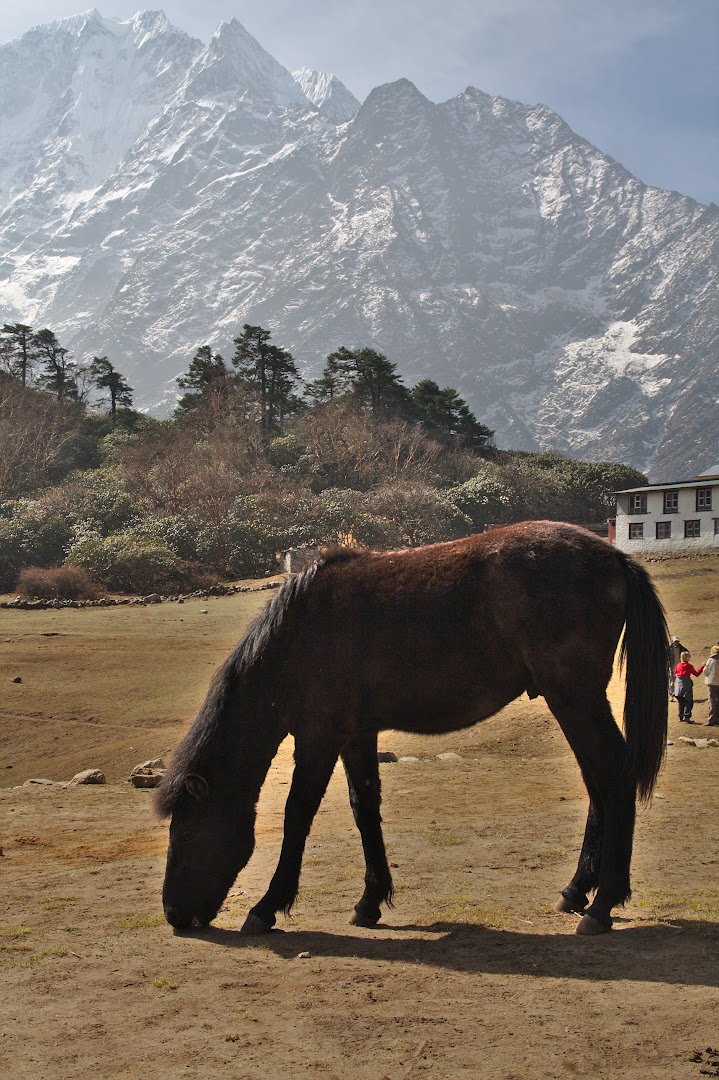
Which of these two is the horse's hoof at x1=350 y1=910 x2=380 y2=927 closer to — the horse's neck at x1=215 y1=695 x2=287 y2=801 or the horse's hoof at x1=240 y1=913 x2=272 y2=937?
the horse's hoof at x1=240 y1=913 x2=272 y2=937

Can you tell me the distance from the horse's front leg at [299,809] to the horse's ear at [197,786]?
57 cm

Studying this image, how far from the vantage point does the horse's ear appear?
21.5 feet

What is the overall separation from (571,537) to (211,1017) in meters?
3.54

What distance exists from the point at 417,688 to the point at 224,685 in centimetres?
133

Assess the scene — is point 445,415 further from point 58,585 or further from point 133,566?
point 58,585

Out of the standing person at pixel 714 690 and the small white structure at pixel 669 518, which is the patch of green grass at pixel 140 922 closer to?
the standing person at pixel 714 690

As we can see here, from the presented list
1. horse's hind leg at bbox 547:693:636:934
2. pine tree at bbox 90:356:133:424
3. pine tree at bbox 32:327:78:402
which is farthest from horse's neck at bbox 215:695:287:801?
pine tree at bbox 90:356:133:424

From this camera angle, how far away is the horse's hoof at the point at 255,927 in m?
6.28

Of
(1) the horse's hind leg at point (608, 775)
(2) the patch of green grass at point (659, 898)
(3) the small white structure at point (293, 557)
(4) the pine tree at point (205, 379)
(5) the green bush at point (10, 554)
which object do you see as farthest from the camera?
(4) the pine tree at point (205, 379)

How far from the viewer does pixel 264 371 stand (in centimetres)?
6619

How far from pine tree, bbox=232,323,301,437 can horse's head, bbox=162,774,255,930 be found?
58063 millimetres

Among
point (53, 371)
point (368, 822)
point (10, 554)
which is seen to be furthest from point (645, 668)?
point (53, 371)

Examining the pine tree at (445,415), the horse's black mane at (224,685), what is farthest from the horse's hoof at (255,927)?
the pine tree at (445,415)

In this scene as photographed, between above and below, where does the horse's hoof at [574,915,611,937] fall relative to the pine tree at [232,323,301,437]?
below
